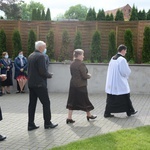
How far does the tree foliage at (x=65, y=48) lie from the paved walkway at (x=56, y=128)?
380cm

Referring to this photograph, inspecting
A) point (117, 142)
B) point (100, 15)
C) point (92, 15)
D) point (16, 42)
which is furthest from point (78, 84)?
point (92, 15)

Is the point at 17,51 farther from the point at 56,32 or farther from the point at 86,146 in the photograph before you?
the point at 86,146

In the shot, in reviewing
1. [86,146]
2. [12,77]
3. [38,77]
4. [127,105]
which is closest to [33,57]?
[38,77]

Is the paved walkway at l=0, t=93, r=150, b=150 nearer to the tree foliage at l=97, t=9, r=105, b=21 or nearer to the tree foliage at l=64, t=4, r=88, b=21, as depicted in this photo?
the tree foliage at l=97, t=9, r=105, b=21

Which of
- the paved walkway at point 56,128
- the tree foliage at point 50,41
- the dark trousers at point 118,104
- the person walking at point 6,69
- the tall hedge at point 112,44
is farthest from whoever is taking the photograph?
the tree foliage at point 50,41

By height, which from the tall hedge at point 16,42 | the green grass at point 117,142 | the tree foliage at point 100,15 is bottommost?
the green grass at point 117,142

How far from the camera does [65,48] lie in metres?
14.5

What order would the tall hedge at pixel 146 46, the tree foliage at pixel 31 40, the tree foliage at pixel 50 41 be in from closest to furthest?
1. the tall hedge at pixel 146 46
2. the tree foliage at pixel 50 41
3. the tree foliage at pixel 31 40

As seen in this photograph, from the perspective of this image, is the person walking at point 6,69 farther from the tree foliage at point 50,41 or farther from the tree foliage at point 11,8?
the tree foliage at point 11,8

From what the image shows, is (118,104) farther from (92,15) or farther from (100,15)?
(92,15)

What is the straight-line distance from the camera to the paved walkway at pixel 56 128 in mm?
6344

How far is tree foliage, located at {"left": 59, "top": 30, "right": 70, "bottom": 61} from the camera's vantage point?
14.5 meters

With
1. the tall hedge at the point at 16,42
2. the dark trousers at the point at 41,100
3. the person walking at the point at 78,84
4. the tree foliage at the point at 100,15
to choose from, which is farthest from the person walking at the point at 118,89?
the tree foliage at the point at 100,15

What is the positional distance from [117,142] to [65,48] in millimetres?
8751
